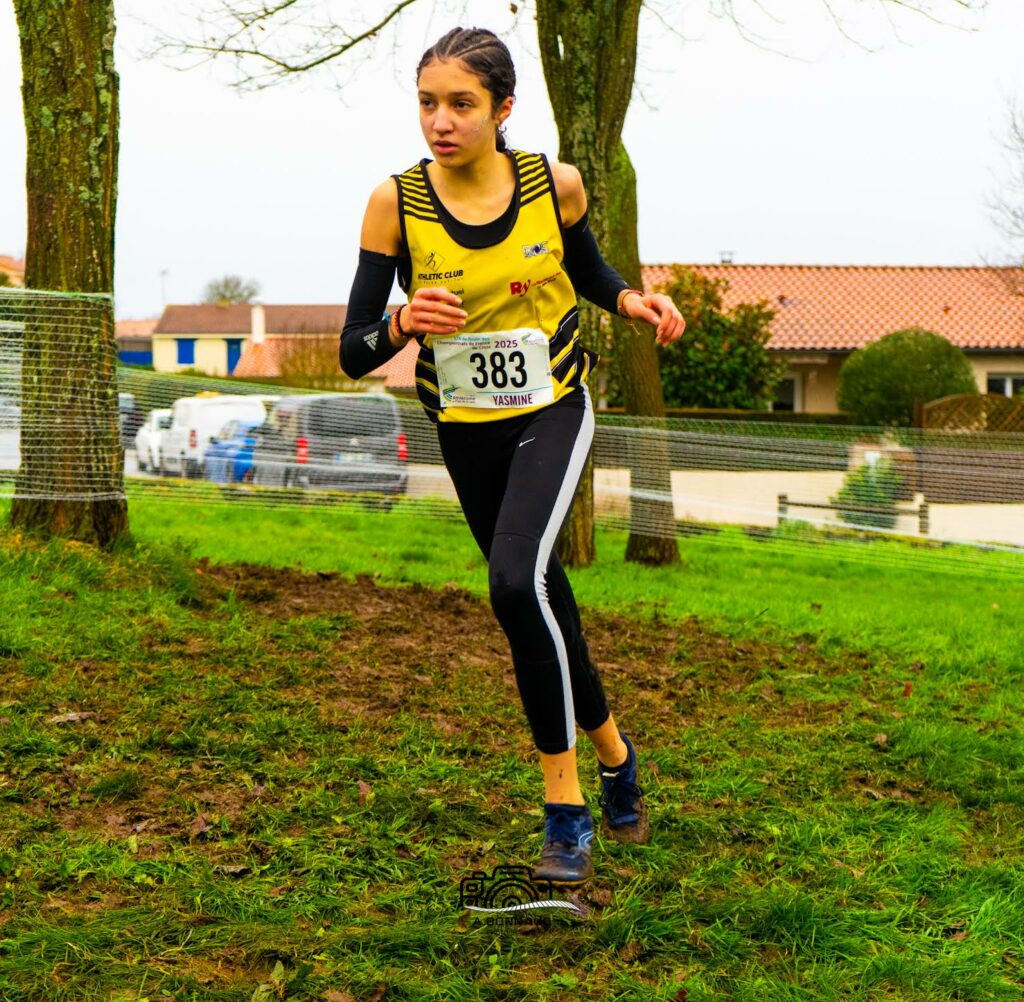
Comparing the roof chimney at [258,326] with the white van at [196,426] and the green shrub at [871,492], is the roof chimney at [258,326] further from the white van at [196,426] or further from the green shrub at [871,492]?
the green shrub at [871,492]

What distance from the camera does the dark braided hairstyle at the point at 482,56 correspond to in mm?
3426

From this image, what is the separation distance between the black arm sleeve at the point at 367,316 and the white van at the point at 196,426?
826 centimetres

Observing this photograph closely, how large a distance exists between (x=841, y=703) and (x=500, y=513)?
3.28m

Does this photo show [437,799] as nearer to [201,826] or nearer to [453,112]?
[201,826]

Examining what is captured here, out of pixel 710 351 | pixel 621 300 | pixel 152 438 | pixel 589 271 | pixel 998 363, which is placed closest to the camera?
pixel 621 300

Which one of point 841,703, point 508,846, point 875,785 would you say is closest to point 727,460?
point 841,703

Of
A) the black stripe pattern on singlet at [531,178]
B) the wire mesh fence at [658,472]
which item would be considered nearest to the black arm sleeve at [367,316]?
the black stripe pattern on singlet at [531,178]

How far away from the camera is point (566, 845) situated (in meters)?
3.45

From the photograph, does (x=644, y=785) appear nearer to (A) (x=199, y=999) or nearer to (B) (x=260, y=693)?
(B) (x=260, y=693)

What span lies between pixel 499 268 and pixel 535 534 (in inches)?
28.0

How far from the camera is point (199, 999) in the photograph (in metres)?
2.82

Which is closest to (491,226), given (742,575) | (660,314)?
(660,314)

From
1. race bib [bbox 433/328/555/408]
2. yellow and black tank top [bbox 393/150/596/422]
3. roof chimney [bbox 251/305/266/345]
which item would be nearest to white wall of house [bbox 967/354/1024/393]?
yellow and black tank top [bbox 393/150/596/422]

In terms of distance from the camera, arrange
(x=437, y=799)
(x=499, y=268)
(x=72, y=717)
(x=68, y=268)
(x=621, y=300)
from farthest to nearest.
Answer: (x=68, y=268)
(x=72, y=717)
(x=437, y=799)
(x=621, y=300)
(x=499, y=268)
